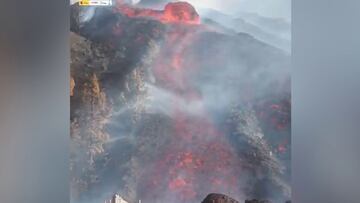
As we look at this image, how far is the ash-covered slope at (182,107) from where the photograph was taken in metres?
2.21

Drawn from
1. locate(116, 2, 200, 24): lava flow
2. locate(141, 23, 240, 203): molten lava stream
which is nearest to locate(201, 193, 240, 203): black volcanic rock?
locate(141, 23, 240, 203): molten lava stream

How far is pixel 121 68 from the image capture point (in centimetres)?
222

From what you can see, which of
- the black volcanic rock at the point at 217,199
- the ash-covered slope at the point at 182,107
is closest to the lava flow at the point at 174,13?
the ash-covered slope at the point at 182,107

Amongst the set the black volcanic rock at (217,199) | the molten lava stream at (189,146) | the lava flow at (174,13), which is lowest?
the black volcanic rock at (217,199)

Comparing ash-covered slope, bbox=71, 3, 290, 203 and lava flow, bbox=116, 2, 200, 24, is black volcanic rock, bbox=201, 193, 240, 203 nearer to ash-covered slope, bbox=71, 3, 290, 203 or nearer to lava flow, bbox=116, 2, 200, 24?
ash-covered slope, bbox=71, 3, 290, 203

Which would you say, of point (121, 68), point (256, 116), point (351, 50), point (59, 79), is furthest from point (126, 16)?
point (351, 50)

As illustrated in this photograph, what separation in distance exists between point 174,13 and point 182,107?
497 millimetres

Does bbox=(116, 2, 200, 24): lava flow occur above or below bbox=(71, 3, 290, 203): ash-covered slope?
above

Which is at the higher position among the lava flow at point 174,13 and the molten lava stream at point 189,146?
the lava flow at point 174,13

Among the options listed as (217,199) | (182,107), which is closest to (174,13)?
(182,107)

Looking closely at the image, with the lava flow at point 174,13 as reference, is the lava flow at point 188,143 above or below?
below

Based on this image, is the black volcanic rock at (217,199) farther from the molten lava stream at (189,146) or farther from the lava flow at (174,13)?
the lava flow at (174,13)

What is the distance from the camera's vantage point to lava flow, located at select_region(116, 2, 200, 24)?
2225mm

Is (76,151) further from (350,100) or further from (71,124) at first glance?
(350,100)
